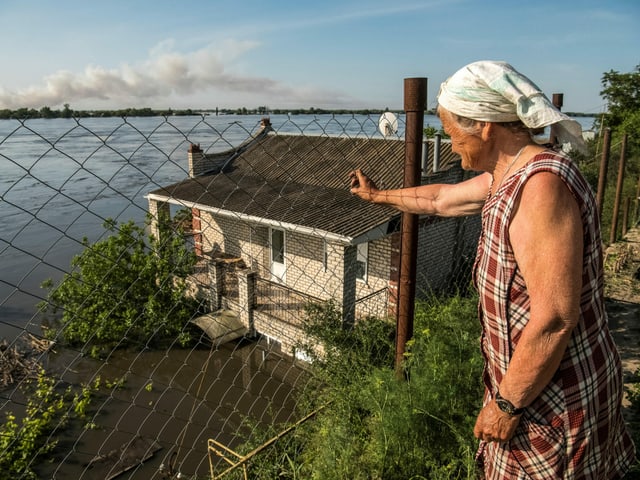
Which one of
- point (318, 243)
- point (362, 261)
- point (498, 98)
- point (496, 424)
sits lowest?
point (362, 261)

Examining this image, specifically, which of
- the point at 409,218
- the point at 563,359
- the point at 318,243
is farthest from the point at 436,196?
the point at 318,243

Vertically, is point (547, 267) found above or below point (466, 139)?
below

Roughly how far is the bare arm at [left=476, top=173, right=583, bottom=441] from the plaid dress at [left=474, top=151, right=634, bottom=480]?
0.14ft

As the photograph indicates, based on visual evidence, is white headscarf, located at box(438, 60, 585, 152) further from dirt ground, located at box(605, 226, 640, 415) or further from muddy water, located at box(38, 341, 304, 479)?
muddy water, located at box(38, 341, 304, 479)

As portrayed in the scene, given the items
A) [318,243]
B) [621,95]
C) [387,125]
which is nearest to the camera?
[387,125]

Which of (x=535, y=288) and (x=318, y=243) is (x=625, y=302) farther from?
(x=318, y=243)

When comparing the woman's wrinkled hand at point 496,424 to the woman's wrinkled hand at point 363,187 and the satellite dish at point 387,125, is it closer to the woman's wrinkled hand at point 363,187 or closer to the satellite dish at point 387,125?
the woman's wrinkled hand at point 363,187

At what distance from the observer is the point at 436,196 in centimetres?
206

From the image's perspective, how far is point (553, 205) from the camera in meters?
1.13

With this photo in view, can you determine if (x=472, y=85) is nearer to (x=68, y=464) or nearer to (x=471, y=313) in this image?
(x=471, y=313)

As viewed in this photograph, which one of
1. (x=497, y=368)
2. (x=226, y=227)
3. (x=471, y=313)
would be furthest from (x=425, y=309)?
(x=226, y=227)

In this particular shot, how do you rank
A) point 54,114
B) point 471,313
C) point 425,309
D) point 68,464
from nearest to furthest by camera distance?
point 54,114
point 471,313
point 425,309
point 68,464

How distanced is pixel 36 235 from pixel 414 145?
23.5 metres

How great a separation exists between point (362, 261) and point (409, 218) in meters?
8.07
